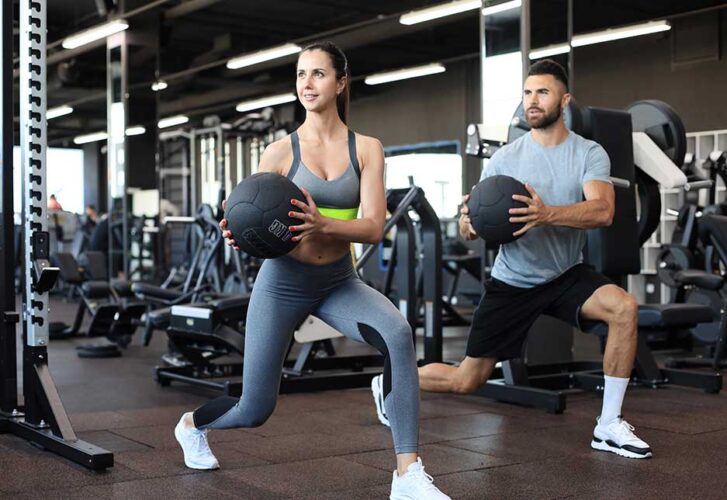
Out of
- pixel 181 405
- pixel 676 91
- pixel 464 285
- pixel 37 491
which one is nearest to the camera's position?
pixel 37 491

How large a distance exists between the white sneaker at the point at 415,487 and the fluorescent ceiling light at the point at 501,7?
3.55 meters

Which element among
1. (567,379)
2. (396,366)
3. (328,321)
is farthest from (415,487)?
(567,379)

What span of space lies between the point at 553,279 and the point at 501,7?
8.22 ft

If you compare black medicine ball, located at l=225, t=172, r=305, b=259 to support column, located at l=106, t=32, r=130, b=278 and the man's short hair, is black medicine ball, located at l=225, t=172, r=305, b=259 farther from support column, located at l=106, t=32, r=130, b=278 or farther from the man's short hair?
support column, located at l=106, t=32, r=130, b=278

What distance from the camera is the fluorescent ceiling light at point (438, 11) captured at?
10.4 m

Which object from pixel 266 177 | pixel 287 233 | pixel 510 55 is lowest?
pixel 287 233

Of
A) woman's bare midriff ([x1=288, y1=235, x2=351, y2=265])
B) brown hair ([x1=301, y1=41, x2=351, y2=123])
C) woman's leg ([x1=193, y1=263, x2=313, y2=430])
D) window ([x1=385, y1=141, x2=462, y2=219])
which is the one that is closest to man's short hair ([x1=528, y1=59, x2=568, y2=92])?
brown hair ([x1=301, y1=41, x2=351, y2=123])

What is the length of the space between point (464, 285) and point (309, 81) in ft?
32.8

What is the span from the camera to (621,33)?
11.0 metres

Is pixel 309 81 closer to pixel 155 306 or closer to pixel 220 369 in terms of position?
pixel 220 369

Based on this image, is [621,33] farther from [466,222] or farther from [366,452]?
[366,452]

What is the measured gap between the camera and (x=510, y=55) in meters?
5.23

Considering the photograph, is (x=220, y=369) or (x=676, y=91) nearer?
(x=220, y=369)

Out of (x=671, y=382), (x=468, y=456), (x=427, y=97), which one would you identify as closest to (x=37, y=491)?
(x=468, y=456)
